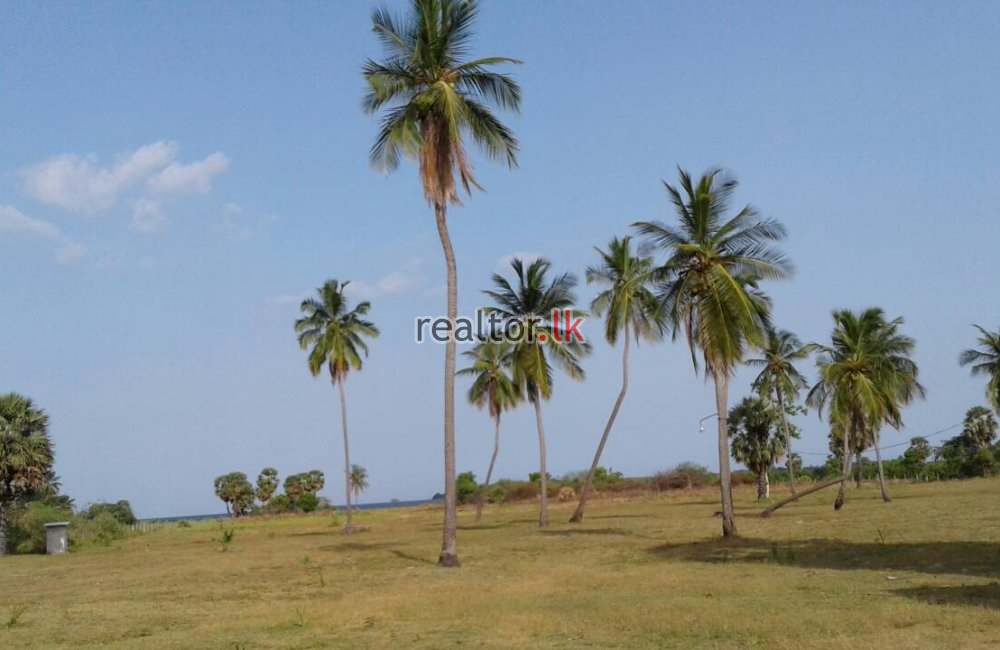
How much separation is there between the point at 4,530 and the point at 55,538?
2.89m

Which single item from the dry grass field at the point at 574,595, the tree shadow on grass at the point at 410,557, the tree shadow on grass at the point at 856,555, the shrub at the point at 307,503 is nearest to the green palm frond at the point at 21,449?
the dry grass field at the point at 574,595

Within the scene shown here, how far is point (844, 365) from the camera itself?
38.3 metres

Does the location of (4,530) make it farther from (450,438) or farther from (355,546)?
(450,438)

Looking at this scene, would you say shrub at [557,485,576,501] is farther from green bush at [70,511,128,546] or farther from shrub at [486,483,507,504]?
green bush at [70,511,128,546]

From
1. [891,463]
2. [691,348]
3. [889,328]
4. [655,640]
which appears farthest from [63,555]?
[891,463]

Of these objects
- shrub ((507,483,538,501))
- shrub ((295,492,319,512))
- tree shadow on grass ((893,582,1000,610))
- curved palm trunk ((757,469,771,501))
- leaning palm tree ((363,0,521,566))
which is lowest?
shrub ((295,492,319,512))

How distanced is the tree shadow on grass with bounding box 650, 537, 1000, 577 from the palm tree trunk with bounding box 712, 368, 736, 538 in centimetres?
170

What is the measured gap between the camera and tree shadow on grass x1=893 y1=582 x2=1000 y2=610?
11.2 meters

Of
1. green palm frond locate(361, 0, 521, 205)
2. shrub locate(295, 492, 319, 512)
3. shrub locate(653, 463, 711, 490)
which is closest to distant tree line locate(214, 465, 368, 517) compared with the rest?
shrub locate(295, 492, 319, 512)

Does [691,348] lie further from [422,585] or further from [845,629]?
[845,629]

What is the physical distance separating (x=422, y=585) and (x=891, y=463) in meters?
91.6

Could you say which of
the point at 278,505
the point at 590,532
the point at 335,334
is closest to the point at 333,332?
the point at 335,334

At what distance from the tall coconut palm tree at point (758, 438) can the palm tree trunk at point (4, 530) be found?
162 ft

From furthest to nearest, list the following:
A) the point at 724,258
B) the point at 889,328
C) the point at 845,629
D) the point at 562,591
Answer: the point at 889,328 → the point at 724,258 → the point at 562,591 → the point at 845,629
